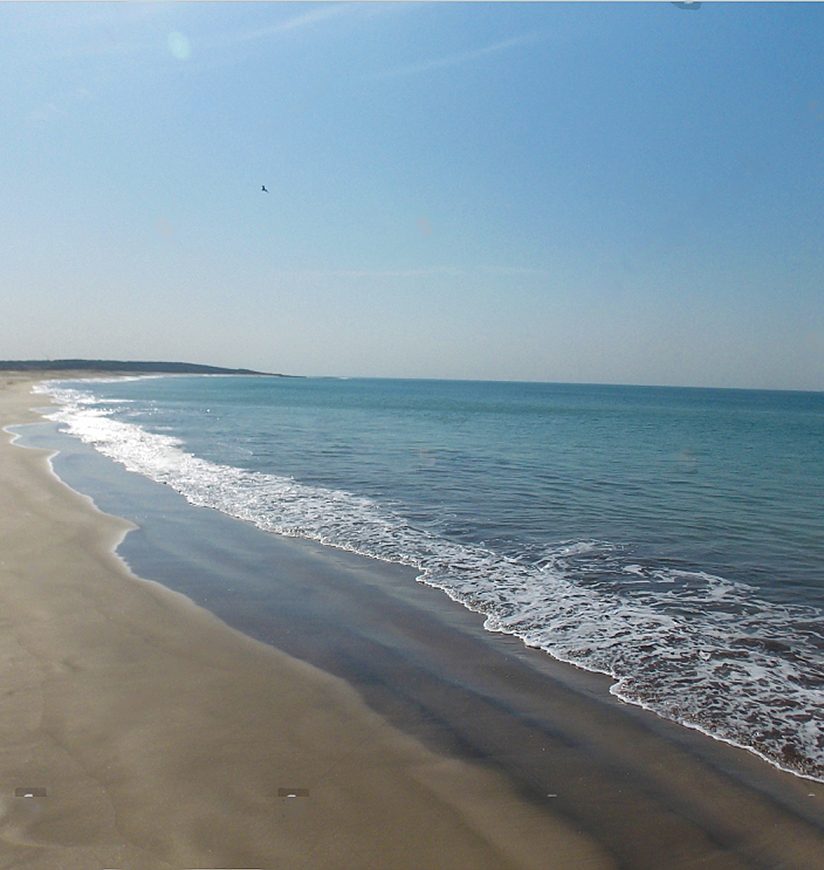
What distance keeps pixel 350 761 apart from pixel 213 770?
40.6 inches

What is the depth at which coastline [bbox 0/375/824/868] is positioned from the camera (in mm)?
4289

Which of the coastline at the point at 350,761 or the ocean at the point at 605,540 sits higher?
the ocean at the point at 605,540

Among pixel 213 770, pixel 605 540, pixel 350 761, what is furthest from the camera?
pixel 605 540

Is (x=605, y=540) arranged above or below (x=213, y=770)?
above

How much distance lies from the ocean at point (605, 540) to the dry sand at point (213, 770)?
2572 millimetres

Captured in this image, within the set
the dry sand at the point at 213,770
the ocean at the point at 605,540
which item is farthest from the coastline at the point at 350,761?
the ocean at the point at 605,540

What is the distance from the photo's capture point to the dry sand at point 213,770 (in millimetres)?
4219

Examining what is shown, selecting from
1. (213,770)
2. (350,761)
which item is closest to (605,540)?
(350,761)

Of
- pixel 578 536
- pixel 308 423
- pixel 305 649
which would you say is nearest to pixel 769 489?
pixel 578 536

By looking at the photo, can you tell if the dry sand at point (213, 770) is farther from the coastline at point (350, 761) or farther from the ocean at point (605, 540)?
the ocean at point (605, 540)

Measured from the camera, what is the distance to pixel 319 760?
17.3 ft

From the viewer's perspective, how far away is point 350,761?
526 centimetres

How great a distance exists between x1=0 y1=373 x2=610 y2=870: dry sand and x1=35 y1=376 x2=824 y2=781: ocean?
8.44ft

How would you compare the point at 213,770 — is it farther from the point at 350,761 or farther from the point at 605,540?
the point at 605,540
